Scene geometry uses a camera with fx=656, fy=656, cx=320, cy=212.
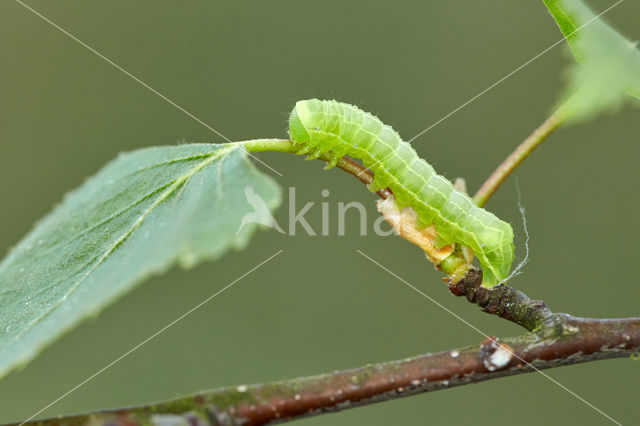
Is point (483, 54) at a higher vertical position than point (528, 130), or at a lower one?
higher

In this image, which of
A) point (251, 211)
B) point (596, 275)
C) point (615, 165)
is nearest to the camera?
point (251, 211)

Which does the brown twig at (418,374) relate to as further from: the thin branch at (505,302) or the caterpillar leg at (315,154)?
the caterpillar leg at (315,154)

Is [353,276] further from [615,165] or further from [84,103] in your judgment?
[84,103]

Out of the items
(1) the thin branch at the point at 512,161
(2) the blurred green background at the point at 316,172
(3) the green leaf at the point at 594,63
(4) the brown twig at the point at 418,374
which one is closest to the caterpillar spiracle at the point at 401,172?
(1) the thin branch at the point at 512,161

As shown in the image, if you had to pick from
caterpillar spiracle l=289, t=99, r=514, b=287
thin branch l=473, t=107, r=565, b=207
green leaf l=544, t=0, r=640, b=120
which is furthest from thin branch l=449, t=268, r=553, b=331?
green leaf l=544, t=0, r=640, b=120

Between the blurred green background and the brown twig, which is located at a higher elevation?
the blurred green background

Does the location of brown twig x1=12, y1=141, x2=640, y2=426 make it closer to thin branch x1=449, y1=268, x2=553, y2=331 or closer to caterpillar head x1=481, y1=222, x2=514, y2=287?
thin branch x1=449, y1=268, x2=553, y2=331

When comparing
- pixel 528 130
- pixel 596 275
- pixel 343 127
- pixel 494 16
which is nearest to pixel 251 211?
pixel 343 127
